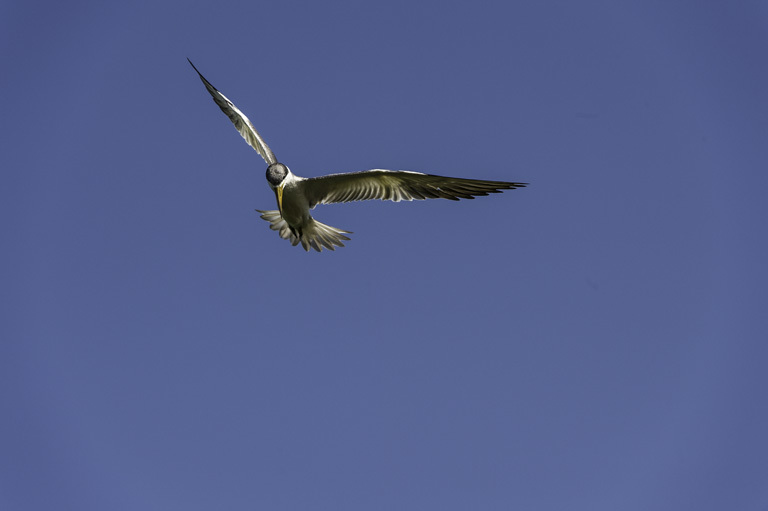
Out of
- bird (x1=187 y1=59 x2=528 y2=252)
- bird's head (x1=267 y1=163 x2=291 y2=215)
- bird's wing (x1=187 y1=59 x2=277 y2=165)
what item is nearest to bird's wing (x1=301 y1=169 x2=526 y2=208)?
bird (x1=187 y1=59 x2=528 y2=252)

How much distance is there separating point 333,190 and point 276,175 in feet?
3.69

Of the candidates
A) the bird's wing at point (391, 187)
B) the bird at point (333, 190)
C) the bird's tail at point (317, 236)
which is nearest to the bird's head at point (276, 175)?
the bird at point (333, 190)

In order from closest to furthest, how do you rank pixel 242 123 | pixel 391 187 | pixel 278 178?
pixel 278 178, pixel 391 187, pixel 242 123

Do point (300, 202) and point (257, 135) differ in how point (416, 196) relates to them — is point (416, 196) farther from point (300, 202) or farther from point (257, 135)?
point (257, 135)

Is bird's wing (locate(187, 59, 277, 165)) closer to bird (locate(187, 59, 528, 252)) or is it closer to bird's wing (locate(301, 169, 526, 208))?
bird (locate(187, 59, 528, 252))

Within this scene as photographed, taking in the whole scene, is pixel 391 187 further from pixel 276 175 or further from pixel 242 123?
pixel 242 123

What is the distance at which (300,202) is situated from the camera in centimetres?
1184

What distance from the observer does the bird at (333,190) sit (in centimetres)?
1123

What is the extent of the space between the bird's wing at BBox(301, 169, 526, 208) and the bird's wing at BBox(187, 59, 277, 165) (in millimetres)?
1546

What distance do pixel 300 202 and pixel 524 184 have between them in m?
3.80

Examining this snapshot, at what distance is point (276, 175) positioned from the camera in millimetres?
11320

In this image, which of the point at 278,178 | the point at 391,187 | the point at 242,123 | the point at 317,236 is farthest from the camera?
the point at 242,123

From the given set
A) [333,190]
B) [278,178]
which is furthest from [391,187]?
[278,178]

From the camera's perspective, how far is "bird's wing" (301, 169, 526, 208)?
36.5ft
